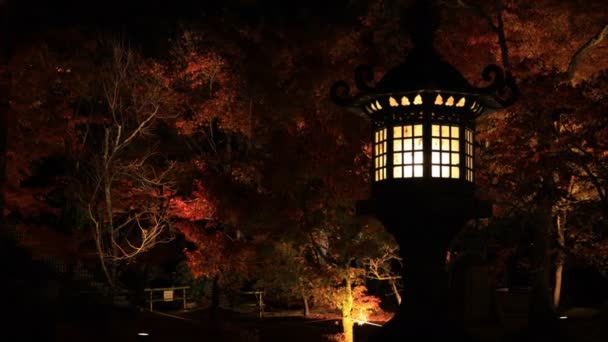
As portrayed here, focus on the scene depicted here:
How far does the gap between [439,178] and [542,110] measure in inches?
236

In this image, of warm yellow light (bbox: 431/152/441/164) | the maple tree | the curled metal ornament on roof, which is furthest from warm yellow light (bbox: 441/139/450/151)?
the maple tree

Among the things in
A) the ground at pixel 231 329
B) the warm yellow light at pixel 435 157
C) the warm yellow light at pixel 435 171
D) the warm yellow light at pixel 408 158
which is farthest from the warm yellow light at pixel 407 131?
the ground at pixel 231 329

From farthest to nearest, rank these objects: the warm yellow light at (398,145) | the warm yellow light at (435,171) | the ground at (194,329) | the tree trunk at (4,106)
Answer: the ground at (194,329) < the tree trunk at (4,106) < the warm yellow light at (398,145) < the warm yellow light at (435,171)

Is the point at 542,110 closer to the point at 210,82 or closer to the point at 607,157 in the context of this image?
the point at 607,157

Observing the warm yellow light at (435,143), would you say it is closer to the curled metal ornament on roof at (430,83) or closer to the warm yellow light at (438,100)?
the warm yellow light at (438,100)

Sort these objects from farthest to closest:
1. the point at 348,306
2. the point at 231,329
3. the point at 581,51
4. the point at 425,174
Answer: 1. the point at 231,329
2. the point at 348,306
3. the point at 581,51
4. the point at 425,174

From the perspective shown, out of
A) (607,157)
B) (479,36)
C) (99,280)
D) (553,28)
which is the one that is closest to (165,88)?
(99,280)

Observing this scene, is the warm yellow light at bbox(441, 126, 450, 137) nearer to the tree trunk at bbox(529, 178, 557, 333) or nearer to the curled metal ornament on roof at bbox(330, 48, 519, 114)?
the curled metal ornament on roof at bbox(330, 48, 519, 114)

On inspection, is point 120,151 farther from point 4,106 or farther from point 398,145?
point 398,145

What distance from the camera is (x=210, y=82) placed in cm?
2053

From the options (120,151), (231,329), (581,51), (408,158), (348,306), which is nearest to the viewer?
(408,158)

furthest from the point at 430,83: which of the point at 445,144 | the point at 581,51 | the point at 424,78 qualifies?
the point at 581,51

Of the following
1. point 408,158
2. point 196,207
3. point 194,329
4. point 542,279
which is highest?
point 408,158

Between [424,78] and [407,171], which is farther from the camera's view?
[424,78]
